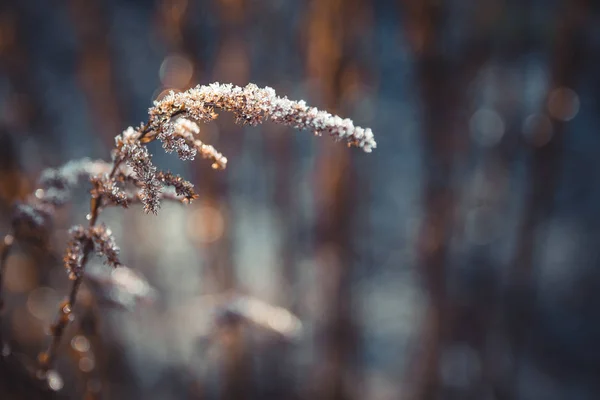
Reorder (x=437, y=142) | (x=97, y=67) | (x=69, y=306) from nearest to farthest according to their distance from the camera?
(x=69, y=306), (x=437, y=142), (x=97, y=67)

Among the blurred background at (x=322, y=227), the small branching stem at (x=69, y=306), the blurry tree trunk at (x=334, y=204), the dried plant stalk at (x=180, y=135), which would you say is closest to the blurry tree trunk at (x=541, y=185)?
the blurred background at (x=322, y=227)

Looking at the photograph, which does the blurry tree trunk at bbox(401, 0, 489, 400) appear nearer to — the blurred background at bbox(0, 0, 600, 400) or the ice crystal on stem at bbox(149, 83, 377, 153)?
the blurred background at bbox(0, 0, 600, 400)

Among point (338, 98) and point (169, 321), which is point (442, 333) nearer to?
point (338, 98)

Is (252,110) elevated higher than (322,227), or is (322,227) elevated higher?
(322,227)

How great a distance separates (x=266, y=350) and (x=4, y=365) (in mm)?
1914

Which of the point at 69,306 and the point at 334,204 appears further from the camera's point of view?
the point at 334,204

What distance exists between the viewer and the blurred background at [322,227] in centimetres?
164

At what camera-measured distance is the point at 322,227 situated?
6.13 ft

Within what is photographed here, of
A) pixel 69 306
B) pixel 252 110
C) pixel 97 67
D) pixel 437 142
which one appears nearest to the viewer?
pixel 252 110

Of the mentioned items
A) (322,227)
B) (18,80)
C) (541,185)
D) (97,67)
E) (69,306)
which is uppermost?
(541,185)

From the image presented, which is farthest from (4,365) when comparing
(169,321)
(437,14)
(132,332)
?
(132,332)

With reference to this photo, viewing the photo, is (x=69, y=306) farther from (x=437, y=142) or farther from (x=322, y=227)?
(x=437, y=142)

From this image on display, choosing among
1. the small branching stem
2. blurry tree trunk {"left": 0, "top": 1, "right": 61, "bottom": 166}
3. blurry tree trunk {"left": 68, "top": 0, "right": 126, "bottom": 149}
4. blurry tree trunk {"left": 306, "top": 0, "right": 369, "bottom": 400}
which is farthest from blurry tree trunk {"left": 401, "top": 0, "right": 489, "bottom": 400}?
blurry tree trunk {"left": 0, "top": 1, "right": 61, "bottom": 166}

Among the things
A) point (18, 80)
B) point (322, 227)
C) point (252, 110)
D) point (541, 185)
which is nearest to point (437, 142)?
point (541, 185)
